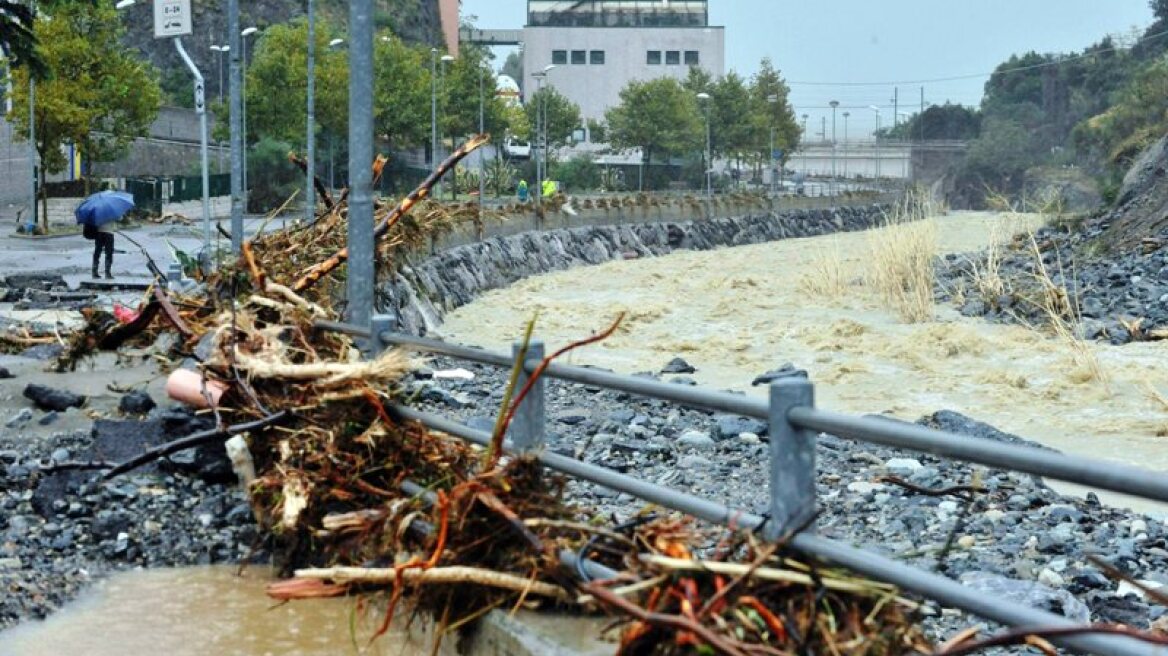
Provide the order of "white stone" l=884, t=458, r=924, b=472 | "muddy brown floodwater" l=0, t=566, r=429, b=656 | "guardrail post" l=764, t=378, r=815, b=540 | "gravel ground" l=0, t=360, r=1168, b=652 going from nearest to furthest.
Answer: "guardrail post" l=764, t=378, r=815, b=540
"muddy brown floodwater" l=0, t=566, r=429, b=656
"gravel ground" l=0, t=360, r=1168, b=652
"white stone" l=884, t=458, r=924, b=472

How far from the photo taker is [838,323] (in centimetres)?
3181

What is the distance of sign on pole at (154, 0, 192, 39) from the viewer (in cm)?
2495

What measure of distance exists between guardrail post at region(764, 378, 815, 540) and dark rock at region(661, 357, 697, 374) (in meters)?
18.9

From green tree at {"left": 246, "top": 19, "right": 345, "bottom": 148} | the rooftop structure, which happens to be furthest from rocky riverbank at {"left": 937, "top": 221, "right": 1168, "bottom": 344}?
the rooftop structure

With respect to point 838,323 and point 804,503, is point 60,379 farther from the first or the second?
point 838,323

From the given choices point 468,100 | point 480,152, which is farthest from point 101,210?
point 468,100

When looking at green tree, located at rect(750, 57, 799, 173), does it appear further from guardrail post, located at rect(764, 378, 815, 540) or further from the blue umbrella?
guardrail post, located at rect(764, 378, 815, 540)

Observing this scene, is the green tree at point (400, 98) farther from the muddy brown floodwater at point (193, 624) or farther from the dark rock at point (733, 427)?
the muddy brown floodwater at point (193, 624)

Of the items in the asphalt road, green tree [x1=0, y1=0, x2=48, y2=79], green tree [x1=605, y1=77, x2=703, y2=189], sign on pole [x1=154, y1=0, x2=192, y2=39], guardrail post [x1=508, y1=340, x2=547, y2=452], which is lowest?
the asphalt road

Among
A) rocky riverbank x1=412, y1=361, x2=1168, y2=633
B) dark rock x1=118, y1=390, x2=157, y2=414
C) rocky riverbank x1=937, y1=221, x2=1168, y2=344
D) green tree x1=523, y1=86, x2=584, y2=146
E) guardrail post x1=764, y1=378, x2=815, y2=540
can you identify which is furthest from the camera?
green tree x1=523, y1=86, x2=584, y2=146

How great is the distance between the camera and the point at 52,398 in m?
11.6

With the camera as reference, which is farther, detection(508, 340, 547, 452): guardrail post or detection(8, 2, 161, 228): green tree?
detection(8, 2, 161, 228): green tree

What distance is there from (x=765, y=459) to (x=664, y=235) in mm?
48635

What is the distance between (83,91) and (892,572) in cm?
5350
